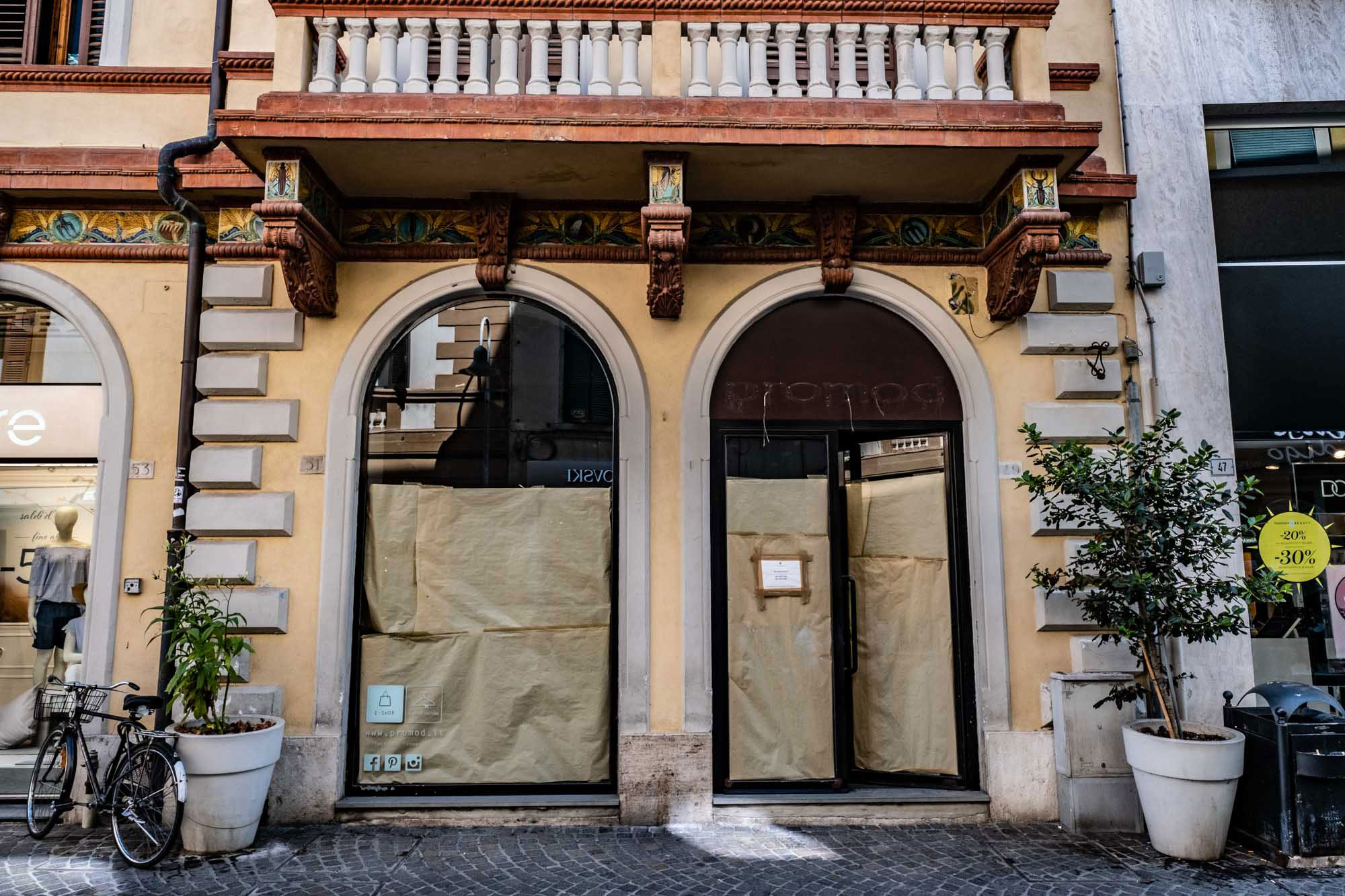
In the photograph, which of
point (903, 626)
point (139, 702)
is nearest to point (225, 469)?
point (139, 702)

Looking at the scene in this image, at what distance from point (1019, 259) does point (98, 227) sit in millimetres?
6901

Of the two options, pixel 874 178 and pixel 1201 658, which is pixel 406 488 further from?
pixel 1201 658

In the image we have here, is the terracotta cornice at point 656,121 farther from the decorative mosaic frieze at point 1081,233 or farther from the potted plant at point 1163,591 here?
the potted plant at point 1163,591

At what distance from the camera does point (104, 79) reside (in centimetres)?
684

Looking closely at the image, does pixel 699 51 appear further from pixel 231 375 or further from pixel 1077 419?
pixel 231 375

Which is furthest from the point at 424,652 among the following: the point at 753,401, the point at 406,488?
the point at 753,401

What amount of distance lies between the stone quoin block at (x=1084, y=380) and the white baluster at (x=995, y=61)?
2.02 metres

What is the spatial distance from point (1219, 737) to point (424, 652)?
17.8ft

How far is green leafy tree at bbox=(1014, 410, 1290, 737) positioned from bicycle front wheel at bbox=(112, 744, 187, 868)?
571 cm

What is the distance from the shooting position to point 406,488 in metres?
6.65

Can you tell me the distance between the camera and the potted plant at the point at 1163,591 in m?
5.38

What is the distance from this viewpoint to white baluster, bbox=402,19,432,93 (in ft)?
19.8

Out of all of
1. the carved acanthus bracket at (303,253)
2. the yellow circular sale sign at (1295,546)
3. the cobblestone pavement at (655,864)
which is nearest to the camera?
the cobblestone pavement at (655,864)

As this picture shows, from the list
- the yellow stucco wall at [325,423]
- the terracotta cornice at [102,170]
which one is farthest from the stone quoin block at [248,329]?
the terracotta cornice at [102,170]
